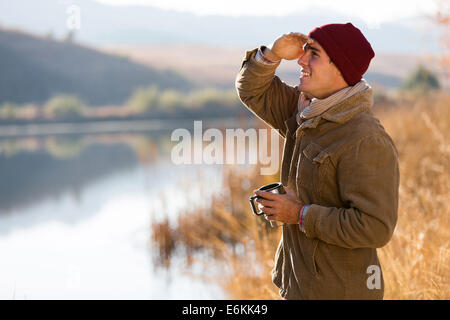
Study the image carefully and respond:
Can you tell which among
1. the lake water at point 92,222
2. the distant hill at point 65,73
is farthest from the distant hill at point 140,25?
the lake water at point 92,222

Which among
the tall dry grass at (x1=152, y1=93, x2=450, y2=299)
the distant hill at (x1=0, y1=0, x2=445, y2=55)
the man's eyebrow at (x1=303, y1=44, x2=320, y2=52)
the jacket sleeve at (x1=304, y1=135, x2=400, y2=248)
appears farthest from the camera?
the distant hill at (x1=0, y1=0, x2=445, y2=55)

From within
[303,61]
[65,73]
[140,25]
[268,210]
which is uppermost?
[140,25]

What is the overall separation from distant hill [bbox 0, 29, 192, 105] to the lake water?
70.4 feet

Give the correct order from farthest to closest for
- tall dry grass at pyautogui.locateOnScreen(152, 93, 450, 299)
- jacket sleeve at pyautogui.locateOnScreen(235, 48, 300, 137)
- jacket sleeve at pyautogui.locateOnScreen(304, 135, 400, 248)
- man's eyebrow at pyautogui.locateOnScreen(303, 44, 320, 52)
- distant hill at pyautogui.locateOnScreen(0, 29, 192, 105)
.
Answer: distant hill at pyautogui.locateOnScreen(0, 29, 192, 105)
tall dry grass at pyautogui.locateOnScreen(152, 93, 450, 299)
jacket sleeve at pyautogui.locateOnScreen(235, 48, 300, 137)
man's eyebrow at pyautogui.locateOnScreen(303, 44, 320, 52)
jacket sleeve at pyautogui.locateOnScreen(304, 135, 400, 248)

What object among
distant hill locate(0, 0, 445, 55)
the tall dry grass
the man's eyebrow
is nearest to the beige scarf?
the man's eyebrow

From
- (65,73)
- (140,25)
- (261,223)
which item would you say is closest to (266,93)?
(261,223)

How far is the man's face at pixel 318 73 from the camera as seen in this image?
1415 mm

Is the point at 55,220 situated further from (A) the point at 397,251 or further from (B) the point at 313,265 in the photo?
(B) the point at 313,265

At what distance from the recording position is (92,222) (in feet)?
26.3

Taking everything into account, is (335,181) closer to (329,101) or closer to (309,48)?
(329,101)

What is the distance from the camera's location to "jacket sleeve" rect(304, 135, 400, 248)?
52.3 inches

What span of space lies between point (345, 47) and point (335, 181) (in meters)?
0.32

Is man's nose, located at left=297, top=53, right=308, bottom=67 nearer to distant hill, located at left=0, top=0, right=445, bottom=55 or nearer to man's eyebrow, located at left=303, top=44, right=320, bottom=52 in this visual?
man's eyebrow, located at left=303, top=44, right=320, bottom=52
